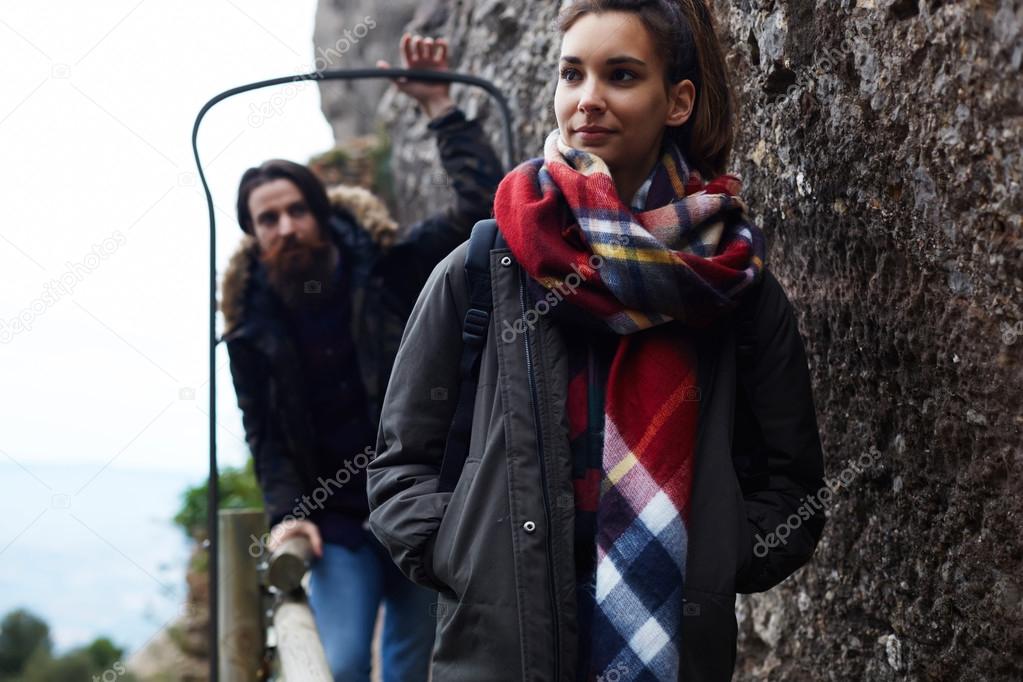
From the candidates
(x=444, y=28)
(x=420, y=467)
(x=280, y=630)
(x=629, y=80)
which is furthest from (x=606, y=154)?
(x=444, y=28)

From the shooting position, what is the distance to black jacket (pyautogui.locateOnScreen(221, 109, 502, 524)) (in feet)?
10.9

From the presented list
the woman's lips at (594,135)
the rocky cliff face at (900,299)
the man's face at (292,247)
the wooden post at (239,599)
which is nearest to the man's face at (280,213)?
the man's face at (292,247)

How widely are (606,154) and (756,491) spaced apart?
607 mm

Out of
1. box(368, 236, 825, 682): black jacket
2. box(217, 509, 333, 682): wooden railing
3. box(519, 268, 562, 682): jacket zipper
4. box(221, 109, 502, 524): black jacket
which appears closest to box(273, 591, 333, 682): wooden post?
box(217, 509, 333, 682): wooden railing

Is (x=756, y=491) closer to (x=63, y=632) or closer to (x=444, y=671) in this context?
(x=444, y=671)

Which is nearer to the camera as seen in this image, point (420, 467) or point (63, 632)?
point (420, 467)

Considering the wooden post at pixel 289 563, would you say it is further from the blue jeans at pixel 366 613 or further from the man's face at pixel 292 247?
the man's face at pixel 292 247

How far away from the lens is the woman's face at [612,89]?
1.85 meters

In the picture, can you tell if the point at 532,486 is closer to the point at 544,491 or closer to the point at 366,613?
the point at 544,491

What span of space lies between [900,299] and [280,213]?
81.9 inches

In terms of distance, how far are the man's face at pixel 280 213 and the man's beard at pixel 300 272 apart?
0.02 metres

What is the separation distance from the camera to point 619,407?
1.65 m

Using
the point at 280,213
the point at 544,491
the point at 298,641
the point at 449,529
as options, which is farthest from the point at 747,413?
the point at 280,213

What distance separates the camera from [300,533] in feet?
10.6
